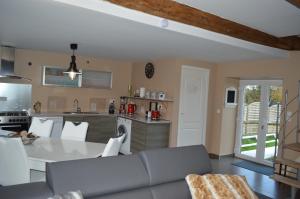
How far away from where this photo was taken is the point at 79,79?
20.9 feet

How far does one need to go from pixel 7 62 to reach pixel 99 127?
7.76ft


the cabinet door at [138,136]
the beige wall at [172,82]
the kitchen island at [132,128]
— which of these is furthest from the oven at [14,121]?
the beige wall at [172,82]

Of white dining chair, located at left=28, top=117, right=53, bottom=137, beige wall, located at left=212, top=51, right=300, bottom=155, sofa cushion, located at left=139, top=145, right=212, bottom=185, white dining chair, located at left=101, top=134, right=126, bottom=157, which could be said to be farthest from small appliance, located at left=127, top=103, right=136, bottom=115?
sofa cushion, located at left=139, top=145, right=212, bottom=185

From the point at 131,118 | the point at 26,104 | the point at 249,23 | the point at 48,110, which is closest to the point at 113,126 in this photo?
the point at 131,118

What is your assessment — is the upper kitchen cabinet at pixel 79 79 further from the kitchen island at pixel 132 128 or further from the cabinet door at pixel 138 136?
the cabinet door at pixel 138 136

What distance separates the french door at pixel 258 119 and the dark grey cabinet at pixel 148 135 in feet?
6.43

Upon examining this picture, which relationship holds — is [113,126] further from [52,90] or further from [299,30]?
Answer: [299,30]

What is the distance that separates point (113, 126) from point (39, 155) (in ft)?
11.9

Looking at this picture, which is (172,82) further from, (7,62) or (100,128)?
(7,62)

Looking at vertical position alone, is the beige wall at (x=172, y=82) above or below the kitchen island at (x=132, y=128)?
above

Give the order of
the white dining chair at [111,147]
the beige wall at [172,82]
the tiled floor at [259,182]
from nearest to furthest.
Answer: the white dining chair at [111,147] → the tiled floor at [259,182] → the beige wall at [172,82]

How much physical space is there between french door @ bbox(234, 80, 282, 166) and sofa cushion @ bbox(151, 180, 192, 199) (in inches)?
153

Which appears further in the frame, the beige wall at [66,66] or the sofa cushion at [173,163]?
the beige wall at [66,66]

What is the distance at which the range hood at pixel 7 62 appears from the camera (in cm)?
519
